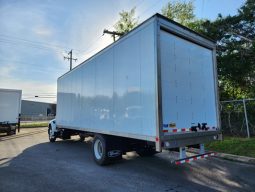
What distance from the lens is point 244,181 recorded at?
492 cm

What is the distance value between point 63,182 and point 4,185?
1.36 metres

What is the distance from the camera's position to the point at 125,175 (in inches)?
219

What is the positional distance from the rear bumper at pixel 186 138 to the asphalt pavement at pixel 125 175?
0.94 meters

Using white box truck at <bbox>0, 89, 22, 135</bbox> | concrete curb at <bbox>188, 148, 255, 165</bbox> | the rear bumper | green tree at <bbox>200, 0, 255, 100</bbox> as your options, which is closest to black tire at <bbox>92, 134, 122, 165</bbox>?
the rear bumper

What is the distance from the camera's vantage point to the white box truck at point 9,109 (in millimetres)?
15815

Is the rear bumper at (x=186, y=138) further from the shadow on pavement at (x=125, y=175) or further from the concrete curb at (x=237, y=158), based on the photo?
the concrete curb at (x=237, y=158)

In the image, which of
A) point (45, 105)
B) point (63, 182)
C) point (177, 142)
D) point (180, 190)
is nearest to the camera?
point (180, 190)

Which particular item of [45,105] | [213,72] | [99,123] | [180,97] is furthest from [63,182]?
[45,105]

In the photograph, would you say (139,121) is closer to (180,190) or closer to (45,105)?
(180,190)

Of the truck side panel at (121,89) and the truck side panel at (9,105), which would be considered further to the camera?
the truck side panel at (9,105)

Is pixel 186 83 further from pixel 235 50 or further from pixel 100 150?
pixel 235 50

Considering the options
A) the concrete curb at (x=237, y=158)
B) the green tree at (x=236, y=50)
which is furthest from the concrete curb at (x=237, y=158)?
the green tree at (x=236, y=50)

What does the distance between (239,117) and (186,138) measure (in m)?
7.08

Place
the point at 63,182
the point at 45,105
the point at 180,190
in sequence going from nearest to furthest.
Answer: the point at 180,190 < the point at 63,182 < the point at 45,105
